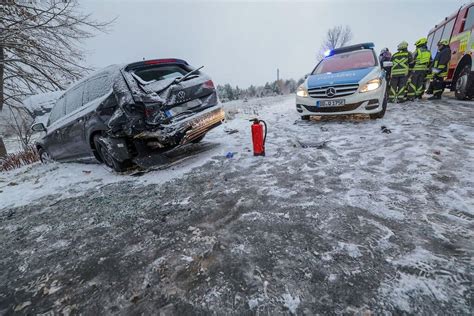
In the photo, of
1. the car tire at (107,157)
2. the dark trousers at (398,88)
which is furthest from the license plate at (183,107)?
the dark trousers at (398,88)

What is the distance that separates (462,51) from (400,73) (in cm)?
186

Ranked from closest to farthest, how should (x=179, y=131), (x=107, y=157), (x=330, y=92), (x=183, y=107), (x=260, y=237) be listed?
1. (x=260, y=237)
2. (x=179, y=131)
3. (x=183, y=107)
4. (x=107, y=157)
5. (x=330, y=92)

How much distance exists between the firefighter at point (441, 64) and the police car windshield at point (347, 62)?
2876mm

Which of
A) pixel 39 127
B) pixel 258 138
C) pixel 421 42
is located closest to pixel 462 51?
pixel 421 42

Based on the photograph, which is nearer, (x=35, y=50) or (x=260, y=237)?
(x=260, y=237)

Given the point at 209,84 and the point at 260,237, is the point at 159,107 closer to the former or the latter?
the point at 209,84

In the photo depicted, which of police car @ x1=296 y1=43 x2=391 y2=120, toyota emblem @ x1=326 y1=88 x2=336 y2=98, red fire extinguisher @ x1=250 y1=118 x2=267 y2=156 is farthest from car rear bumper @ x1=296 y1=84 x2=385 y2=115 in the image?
red fire extinguisher @ x1=250 y1=118 x2=267 y2=156

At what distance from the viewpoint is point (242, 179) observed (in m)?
3.13

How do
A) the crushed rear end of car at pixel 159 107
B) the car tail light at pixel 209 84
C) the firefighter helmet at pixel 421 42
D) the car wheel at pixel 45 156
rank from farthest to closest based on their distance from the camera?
the firefighter helmet at pixel 421 42, the car wheel at pixel 45 156, the car tail light at pixel 209 84, the crushed rear end of car at pixel 159 107

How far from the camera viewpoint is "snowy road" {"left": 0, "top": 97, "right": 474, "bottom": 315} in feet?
4.60

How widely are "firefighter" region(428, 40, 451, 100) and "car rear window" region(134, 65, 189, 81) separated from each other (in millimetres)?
7835

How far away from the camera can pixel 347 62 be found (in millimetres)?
6332

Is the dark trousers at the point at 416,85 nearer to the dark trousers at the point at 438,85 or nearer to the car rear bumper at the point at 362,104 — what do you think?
the dark trousers at the point at 438,85

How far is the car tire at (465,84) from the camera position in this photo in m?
6.67
